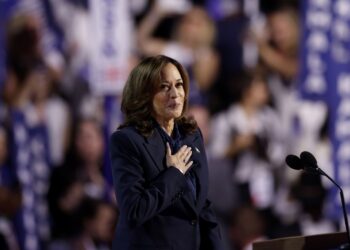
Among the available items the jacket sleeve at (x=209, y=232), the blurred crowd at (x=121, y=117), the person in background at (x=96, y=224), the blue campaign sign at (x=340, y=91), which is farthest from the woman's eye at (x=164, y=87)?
the blue campaign sign at (x=340, y=91)

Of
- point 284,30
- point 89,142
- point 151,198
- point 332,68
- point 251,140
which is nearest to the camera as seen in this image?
point 151,198

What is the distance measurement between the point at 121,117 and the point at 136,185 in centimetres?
259

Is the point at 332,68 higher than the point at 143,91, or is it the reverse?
the point at 332,68

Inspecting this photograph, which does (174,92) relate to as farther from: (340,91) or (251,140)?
(340,91)

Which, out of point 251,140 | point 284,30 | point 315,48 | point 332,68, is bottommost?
point 251,140

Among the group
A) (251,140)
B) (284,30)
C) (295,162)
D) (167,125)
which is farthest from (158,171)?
(284,30)

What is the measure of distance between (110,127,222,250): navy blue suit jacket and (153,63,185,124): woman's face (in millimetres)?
68

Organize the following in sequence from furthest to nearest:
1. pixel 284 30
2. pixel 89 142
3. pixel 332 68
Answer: pixel 332 68 → pixel 284 30 → pixel 89 142

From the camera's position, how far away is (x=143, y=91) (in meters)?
2.06

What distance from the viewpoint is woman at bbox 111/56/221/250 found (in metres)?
1.99

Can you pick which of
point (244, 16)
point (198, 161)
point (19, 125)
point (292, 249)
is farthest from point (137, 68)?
point (244, 16)

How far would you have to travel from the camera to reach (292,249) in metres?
2.00

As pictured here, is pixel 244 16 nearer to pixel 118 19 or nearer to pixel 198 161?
pixel 118 19

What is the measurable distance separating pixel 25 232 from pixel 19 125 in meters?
0.59
